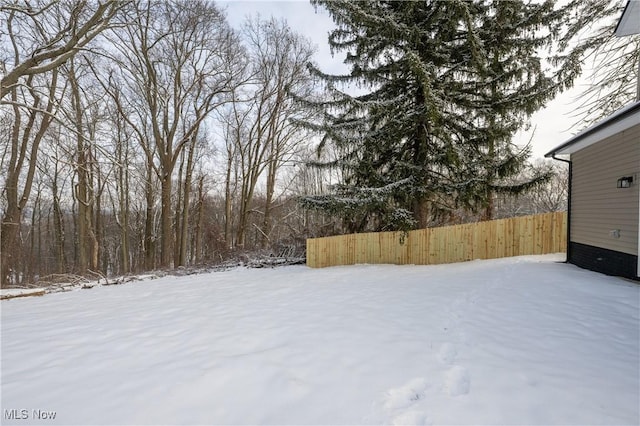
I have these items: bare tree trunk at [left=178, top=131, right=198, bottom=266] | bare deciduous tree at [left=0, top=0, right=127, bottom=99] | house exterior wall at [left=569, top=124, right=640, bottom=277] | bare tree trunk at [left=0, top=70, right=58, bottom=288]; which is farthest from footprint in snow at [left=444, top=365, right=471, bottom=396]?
bare tree trunk at [left=178, top=131, right=198, bottom=266]

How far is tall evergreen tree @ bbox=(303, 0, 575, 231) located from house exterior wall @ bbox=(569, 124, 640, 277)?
4.36ft

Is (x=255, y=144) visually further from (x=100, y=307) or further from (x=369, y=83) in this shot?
(x=100, y=307)

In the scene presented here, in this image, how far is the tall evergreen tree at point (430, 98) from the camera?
290 inches

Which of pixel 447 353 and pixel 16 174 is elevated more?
pixel 16 174

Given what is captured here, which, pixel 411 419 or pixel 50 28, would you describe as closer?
pixel 411 419

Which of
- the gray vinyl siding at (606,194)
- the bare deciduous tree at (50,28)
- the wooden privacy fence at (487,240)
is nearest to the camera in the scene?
the gray vinyl siding at (606,194)

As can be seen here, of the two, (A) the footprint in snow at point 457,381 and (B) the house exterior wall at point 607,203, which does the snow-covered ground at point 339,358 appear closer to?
(A) the footprint in snow at point 457,381

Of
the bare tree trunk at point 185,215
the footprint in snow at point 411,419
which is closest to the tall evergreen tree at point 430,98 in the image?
the footprint in snow at point 411,419

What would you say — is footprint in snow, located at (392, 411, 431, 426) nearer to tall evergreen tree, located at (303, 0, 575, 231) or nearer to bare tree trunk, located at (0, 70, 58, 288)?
tall evergreen tree, located at (303, 0, 575, 231)

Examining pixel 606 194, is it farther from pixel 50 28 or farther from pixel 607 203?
pixel 50 28

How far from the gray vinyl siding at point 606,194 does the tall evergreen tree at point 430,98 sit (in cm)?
128

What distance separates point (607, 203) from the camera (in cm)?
528

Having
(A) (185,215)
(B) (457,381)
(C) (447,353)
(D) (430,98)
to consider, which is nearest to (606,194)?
(D) (430,98)

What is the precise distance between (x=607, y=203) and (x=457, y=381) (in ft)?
17.6
